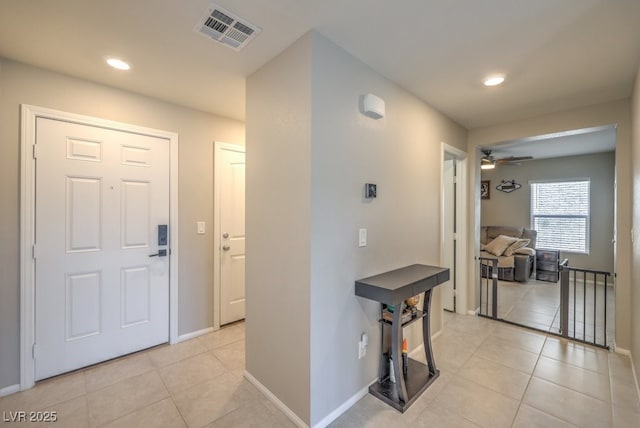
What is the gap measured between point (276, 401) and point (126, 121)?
106 inches

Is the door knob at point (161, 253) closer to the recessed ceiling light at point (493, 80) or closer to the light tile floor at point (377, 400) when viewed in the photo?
the light tile floor at point (377, 400)

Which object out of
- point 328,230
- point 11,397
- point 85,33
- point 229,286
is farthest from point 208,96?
point 11,397

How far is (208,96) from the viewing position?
8.80 feet

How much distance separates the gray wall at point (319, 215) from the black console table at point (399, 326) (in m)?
0.09

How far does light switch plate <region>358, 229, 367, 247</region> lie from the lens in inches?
81.2

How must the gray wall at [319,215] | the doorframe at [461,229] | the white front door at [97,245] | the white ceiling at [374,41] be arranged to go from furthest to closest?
the doorframe at [461,229], the white front door at [97,245], the gray wall at [319,215], the white ceiling at [374,41]

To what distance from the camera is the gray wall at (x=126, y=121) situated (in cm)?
205

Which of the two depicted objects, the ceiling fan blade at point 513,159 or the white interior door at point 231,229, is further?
Result: the ceiling fan blade at point 513,159

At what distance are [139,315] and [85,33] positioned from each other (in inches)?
90.6

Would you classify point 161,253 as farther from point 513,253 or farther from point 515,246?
point 515,246

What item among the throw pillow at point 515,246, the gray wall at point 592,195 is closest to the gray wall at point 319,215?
the throw pillow at point 515,246

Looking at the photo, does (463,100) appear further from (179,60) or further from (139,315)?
(139,315)

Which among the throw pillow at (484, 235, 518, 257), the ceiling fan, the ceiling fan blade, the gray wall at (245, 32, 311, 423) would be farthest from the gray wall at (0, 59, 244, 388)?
the throw pillow at (484, 235, 518, 257)

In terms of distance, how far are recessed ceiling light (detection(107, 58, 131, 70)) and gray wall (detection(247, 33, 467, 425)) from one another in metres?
0.92
